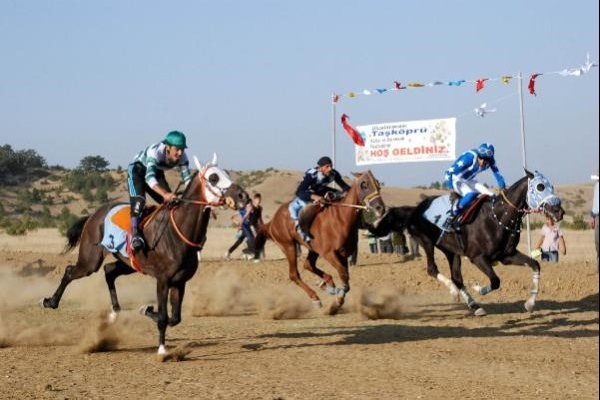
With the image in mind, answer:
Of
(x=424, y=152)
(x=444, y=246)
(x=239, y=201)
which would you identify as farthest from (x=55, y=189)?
(x=239, y=201)

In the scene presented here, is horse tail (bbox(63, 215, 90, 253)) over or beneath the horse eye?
beneath

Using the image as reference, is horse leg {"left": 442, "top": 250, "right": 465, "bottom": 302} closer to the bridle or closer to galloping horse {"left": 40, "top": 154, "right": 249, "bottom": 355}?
galloping horse {"left": 40, "top": 154, "right": 249, "bottom": 355}

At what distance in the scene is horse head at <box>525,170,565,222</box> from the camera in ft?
45.5

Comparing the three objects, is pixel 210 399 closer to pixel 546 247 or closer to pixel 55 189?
pixel 546 247

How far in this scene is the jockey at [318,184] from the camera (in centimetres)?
1552

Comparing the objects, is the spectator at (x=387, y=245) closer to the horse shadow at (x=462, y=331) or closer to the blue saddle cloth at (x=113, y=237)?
the horse shadow at (x=462, y=331)

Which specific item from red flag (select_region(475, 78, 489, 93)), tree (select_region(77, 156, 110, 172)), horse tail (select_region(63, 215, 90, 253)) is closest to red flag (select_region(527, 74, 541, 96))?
red flag (select_region(475, 78, 489, 93))

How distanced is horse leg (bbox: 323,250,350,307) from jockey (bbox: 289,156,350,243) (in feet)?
2.54

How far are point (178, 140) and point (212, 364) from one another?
271 centimetres

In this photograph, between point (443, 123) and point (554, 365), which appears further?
point (443, 123)

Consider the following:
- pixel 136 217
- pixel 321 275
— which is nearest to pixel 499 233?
pixel 321 275

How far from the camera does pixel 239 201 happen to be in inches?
417

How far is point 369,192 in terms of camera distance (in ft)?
47.1

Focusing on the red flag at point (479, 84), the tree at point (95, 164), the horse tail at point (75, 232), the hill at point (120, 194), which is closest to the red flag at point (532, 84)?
the red flag at point (479, 84)
